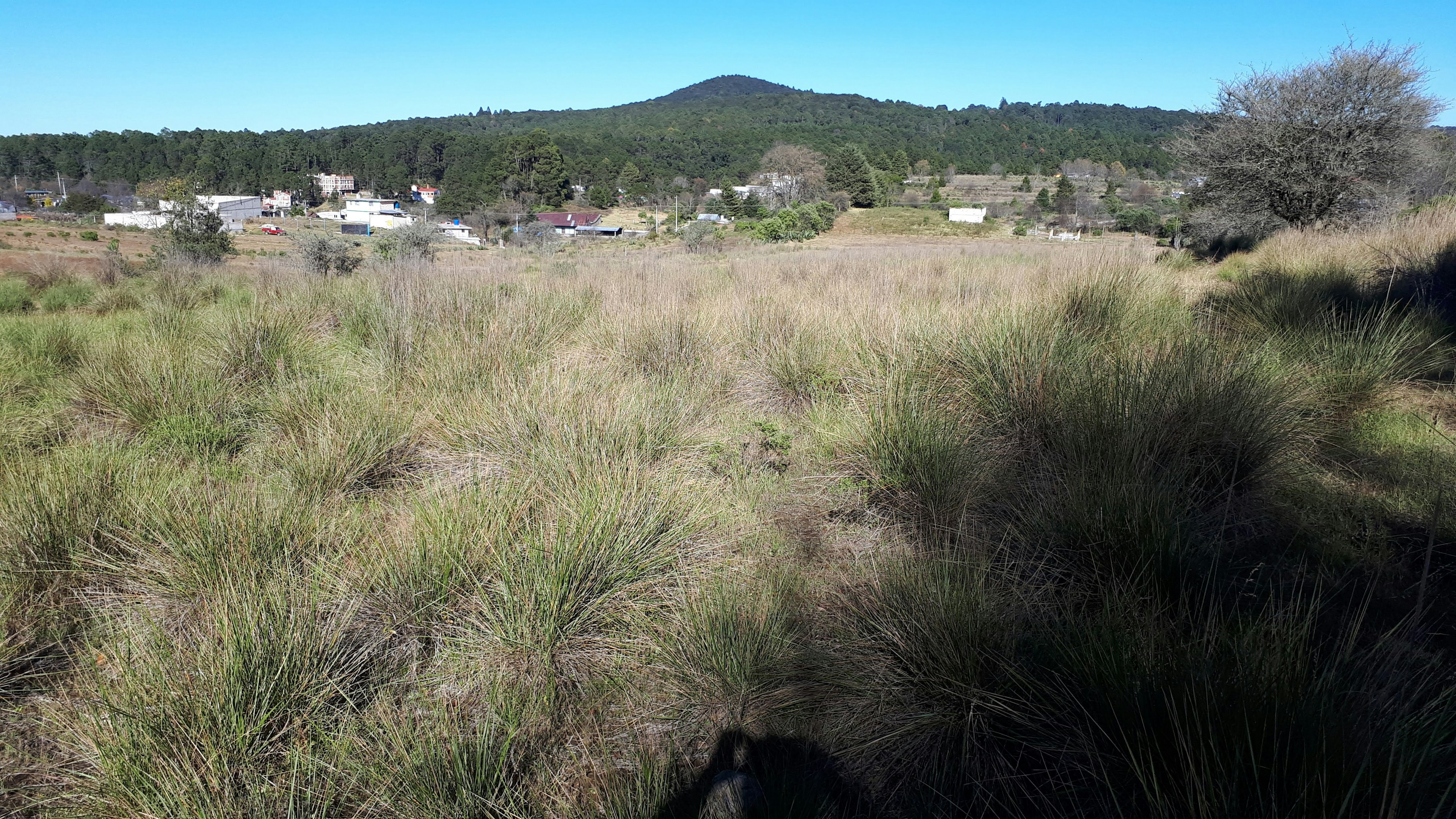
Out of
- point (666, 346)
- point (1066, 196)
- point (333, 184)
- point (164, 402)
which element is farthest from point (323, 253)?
point (333, 184)

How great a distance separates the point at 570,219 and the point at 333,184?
4705cm

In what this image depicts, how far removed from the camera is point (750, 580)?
8.87 feet

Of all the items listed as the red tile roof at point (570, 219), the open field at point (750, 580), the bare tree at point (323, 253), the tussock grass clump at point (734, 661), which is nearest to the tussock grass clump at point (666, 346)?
the open field at point (750, 580)

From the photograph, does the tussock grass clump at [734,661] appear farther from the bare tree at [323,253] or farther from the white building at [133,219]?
the white building at [133,219]

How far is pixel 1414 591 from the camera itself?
8.09 feet

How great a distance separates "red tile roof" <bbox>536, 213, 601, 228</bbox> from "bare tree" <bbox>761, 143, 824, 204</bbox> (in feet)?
61.2

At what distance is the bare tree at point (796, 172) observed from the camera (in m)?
67.6

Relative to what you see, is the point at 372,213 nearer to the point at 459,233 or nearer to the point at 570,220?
the point at 459,233

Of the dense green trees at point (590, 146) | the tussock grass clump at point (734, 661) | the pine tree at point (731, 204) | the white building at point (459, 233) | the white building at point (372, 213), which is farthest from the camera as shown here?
the dense green trees at point (590, 146)

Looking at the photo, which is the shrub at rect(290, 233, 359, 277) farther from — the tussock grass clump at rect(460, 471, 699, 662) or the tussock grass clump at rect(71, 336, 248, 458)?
the tussock grass clump at rect(460, 471, 699, 662)

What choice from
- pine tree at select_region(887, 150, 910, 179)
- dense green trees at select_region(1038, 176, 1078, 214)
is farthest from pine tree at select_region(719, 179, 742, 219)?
dense green trees at select_region(1038, 176, 1078, 214)

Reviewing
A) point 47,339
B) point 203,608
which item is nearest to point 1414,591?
point 203,608

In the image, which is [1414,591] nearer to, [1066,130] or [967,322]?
[967,322]

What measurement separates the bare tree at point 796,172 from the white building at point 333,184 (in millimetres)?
60534
